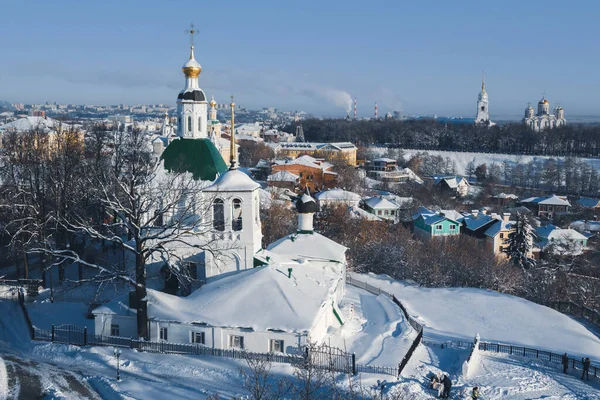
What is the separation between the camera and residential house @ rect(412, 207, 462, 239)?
36969 mm

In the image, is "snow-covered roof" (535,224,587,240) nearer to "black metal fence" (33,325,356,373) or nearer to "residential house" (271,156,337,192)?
"residential house" (271,156,337,192)

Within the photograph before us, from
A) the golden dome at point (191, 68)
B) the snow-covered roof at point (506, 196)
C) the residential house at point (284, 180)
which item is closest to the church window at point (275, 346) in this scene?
the golden dome at point (191, 68)

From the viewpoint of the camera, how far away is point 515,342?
54.9ft

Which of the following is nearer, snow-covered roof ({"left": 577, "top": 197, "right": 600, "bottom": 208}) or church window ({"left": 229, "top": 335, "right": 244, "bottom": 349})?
church window ({"left": 229, "top": 335, "right": 244, "bottom": 349})

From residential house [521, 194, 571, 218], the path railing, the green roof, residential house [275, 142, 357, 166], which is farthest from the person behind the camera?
residential house [275, 142, 357, 166]

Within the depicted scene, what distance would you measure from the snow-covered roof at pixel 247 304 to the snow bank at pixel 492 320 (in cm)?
463

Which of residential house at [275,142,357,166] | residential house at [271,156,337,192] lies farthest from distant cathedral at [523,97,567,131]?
residential house at [271,156,337,192]

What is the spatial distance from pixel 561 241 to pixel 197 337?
1117 inches

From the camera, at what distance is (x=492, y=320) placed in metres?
18.8

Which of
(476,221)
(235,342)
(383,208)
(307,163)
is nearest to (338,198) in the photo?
(383,208)

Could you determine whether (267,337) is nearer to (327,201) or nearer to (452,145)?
(327,201)

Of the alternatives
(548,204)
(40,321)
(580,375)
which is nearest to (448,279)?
(580,375)

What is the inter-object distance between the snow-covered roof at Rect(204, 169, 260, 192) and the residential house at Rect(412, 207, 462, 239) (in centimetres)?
2307

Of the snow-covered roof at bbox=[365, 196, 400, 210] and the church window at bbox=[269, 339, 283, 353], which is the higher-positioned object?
the church window at bbox=[269, 339, 283, 353]
